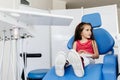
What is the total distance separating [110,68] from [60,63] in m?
0.41

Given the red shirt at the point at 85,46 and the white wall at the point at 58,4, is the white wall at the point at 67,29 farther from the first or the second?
the red shirt at the point at 85,46

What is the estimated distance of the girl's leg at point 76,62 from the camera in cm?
161

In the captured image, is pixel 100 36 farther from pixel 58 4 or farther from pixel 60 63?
pixel 58 4

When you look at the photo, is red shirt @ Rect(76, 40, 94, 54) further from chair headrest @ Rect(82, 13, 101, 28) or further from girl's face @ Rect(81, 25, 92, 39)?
chair headrest @ Rect(82, 13, 101, 28)

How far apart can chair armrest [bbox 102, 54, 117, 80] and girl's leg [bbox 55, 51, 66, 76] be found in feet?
1.11

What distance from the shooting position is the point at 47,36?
3812 mm

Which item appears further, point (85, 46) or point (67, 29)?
point (67, 29)

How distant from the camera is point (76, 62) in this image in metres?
1.63

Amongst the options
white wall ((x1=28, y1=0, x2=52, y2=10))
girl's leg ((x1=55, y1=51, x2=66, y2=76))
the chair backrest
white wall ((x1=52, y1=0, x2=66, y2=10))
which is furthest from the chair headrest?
white wall ((x1=52, y1=0, x2=66, y2=10))

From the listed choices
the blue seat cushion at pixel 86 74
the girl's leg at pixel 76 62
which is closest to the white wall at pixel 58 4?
the blue seat cushion at pixel 86 74

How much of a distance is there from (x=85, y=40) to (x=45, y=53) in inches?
56.6

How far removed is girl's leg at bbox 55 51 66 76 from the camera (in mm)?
1662

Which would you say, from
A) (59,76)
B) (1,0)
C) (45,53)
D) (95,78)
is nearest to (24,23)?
(59,76)

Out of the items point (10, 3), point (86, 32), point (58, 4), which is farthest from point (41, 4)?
point (86, 32)
